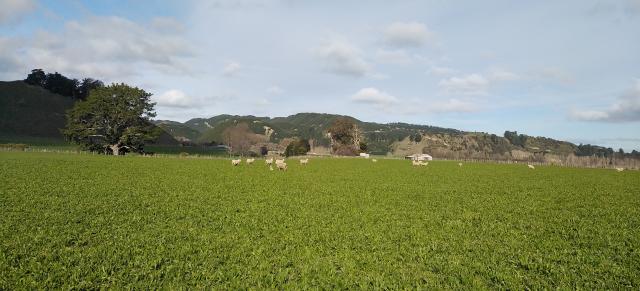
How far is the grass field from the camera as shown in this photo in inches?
380

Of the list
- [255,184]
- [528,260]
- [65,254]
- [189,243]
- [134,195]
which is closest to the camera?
[65,254]

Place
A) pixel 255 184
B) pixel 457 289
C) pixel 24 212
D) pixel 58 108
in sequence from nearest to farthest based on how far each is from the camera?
pixel 457 289, pixel 24 212, pixel 255 184, pixel 58 108

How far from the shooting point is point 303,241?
13.2 m

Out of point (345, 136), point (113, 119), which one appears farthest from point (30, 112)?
point (345, 136)

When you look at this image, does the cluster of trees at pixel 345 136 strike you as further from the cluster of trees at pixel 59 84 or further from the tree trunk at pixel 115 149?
the cluster of trees at pixel 59 84

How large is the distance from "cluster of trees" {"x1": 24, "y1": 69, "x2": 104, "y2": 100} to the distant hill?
19.2 feet

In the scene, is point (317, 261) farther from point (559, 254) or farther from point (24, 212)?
point (24, 212)

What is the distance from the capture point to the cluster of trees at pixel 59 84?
174137mm

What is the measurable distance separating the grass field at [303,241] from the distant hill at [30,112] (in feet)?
446

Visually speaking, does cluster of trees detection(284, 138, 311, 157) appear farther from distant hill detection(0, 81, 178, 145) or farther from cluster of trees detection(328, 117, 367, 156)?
distant hill detection(0, 81, 178, 145)

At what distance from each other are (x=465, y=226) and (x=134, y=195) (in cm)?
1764

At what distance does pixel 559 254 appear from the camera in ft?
39.8

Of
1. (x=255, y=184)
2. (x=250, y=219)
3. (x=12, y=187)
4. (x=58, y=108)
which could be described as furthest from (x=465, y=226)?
(x=58, y=108)

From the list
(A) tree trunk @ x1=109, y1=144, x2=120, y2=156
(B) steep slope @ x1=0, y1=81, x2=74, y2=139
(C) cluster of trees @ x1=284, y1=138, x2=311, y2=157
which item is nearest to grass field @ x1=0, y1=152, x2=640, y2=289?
(A) tree trunk @ x1=109, y1=144, x2=120, y2=156
